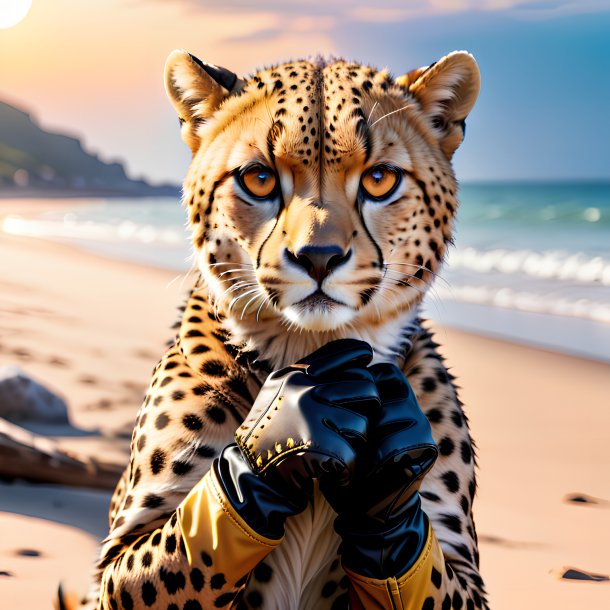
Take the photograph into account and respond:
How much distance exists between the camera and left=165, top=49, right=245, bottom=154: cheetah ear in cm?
212

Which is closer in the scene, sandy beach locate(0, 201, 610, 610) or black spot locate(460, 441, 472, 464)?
black spot locate(460, 441, 472, 464)

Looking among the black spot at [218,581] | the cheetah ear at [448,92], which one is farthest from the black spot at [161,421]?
the cheetah ear at [448,92]

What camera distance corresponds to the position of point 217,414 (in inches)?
77.9

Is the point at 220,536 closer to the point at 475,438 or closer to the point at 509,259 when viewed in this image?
the point at 475,438

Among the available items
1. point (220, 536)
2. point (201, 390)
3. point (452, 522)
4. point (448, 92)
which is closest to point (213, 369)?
point (201, 390)

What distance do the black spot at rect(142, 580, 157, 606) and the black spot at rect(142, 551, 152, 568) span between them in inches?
1.3

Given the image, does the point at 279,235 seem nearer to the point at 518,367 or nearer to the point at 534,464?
the point at 534,464

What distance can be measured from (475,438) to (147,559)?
400cm

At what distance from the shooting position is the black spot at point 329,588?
2.02 meters

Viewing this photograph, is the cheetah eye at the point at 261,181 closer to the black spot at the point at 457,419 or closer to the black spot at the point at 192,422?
the black spot at the point at 192,422

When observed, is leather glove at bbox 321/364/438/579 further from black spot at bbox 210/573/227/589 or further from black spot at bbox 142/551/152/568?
black spot at bbox 142/551/152/568

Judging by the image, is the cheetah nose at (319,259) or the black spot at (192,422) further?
the black spot at (192,422)

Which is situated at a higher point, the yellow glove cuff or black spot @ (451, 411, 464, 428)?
black spot @ (451, 411, 464, 428)

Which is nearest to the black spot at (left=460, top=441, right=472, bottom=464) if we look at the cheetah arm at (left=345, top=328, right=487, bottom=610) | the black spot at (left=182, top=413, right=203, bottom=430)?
the cheetah arm at (left=345, top=328, right=487, bottom=610)
